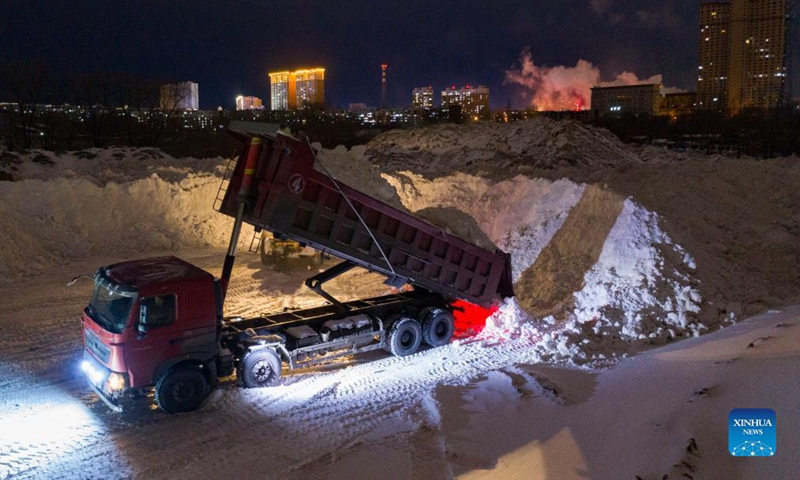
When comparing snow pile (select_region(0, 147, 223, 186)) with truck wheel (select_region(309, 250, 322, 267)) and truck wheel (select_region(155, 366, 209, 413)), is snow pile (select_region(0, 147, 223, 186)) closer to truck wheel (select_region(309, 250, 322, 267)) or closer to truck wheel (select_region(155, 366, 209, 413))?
truck wheel (select_region(309, 250, 322, 267))

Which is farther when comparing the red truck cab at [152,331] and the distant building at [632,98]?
the distant building at [632,98]

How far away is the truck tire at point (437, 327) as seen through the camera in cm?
1202

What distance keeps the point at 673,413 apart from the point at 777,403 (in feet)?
3.76

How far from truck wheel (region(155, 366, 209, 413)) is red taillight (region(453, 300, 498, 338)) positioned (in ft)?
18.7

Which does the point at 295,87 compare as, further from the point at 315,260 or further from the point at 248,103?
the point at 315,260

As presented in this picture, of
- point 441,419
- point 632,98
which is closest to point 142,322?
point 441,419

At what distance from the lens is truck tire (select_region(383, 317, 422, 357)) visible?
11.6m

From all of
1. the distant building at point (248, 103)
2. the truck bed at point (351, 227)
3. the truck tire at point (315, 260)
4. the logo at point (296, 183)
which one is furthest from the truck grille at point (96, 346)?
the distant building at point (248, 103)

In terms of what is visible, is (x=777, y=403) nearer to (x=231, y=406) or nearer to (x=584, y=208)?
(x=231, y=406)

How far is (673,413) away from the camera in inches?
285

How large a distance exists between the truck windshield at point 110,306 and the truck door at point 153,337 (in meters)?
0.20

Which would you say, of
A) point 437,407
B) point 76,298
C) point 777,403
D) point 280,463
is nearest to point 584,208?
point 437,407

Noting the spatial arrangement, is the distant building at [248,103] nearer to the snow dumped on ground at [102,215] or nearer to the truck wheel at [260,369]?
the snow dumped on ground at [102,215]

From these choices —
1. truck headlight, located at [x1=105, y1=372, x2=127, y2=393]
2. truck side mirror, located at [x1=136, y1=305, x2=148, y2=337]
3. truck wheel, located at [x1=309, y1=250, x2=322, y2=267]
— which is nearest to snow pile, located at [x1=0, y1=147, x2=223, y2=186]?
truck wheel, located at [x1=309, y1=250, x2=322, y2=267]
